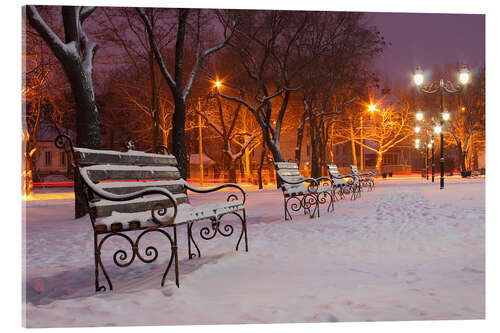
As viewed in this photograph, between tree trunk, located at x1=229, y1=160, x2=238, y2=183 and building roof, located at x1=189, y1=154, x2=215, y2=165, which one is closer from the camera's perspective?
tree trunk, located at x1=229, y1=160, x2=238, y2=183

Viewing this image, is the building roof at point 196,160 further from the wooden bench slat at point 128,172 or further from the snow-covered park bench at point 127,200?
the snow-covered park bench at point 127,200

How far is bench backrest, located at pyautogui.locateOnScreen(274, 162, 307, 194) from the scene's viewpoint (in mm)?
8316

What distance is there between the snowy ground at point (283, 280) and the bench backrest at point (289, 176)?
1.45 m

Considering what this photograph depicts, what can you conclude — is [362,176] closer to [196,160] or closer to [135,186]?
[135,186]

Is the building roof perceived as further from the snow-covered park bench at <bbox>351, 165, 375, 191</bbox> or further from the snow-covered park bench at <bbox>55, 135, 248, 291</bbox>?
the snow-covered park bench at <bbox>55, 135, 248, 291</bbox>

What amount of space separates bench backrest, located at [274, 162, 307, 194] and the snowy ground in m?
1.45

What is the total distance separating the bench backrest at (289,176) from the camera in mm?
8316

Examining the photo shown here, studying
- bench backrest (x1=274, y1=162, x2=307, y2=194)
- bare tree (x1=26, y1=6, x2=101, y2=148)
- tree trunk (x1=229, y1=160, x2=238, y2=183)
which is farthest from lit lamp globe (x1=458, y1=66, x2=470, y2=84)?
tree trunk (x1=229, y1=160, x2=238, y2=183)

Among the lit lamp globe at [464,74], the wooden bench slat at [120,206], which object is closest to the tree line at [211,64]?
the wooden bench slat at [120,206]
